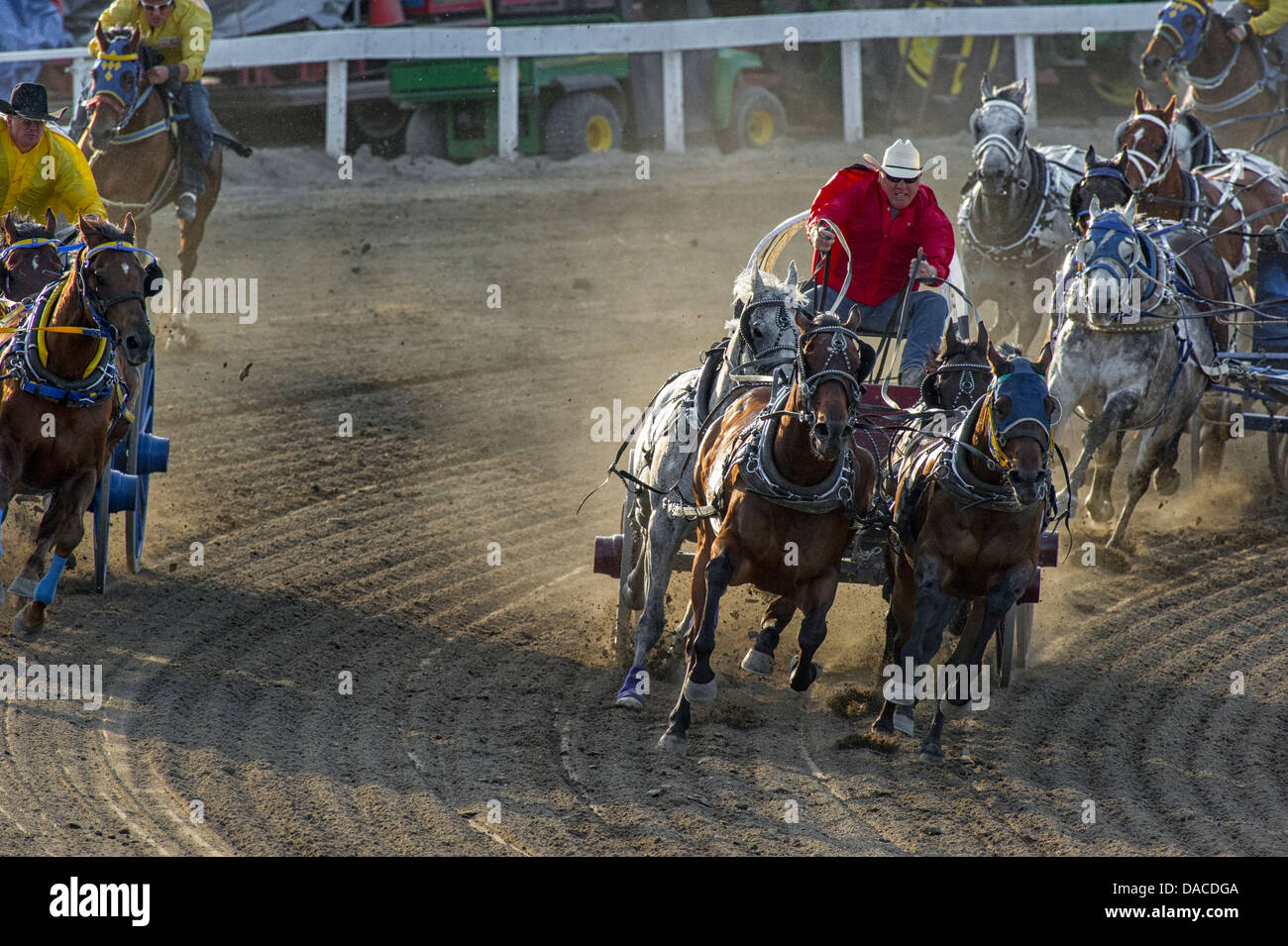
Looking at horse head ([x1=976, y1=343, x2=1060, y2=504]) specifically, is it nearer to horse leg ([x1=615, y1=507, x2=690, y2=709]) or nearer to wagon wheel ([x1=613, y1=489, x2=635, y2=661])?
horse leg ([x1=615, y1=507, x2=690, y2=709])

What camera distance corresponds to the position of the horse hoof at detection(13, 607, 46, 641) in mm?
7410

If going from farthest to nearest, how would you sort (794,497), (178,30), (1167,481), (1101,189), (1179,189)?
(178,30) < (1179,189) < (1167,481) < (1101,189) < (794,497)

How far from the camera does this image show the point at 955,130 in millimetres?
21359

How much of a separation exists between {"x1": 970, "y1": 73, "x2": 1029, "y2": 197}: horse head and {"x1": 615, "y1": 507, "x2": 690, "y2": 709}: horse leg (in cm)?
548

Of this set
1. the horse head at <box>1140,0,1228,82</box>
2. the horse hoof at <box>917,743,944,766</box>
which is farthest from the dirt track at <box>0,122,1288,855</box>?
the horse head at <box>1140,0,1228,82</box>

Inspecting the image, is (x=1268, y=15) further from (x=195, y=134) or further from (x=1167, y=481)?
(x=195, y=134)

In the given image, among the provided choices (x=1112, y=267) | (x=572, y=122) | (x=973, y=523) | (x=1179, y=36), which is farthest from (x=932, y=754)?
(x=572, y=122)

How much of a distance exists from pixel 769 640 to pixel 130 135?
25.9 ft

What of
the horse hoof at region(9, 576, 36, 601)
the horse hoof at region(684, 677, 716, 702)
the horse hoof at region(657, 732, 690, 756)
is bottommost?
the horse hoof at region(657, 732, 690, 756)

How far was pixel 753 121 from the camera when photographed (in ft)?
66.0

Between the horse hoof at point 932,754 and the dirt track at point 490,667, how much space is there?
0.04 meters
